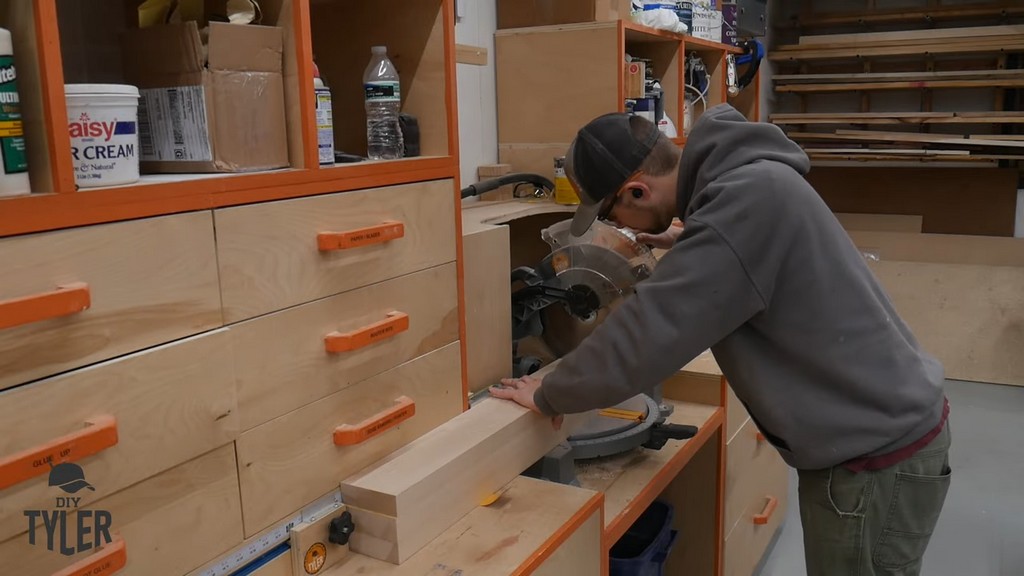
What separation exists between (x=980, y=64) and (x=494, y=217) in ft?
13.9

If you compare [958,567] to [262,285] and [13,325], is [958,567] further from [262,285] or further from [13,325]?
[13,325]

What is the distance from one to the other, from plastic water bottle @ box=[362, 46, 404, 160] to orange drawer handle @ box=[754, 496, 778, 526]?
1.86 meters

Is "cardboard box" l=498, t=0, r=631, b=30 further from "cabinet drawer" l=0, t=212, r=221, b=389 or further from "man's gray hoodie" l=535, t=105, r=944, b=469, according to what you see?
"cabinet drawer" l=0, t=212, r=221, b=389

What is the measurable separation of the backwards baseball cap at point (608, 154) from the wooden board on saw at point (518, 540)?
0.58 meters

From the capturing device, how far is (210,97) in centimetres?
118

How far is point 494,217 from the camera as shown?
2131 millimetres

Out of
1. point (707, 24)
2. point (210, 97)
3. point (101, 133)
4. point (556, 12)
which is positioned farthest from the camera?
point (707, 24)

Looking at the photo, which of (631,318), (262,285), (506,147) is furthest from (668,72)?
(262,285)

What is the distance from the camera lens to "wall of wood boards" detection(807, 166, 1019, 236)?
5023mm

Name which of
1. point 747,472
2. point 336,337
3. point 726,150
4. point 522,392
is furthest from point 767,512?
point 336,337

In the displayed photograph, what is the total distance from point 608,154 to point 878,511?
0.85 meters

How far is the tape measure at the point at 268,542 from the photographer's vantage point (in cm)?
116

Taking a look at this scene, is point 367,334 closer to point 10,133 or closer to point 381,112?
point 381,112

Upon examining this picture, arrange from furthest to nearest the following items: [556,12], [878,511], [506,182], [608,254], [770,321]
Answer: [556,12], [506,182], [608,254], [878,511], [770,321]
